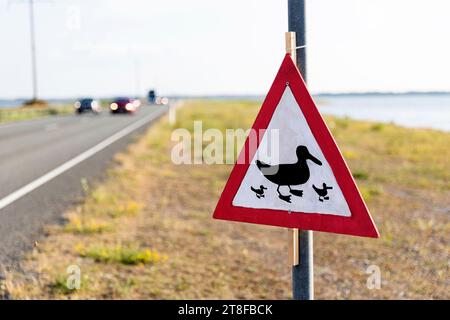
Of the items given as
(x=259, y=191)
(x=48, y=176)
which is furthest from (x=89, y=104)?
(x=259, y=191)

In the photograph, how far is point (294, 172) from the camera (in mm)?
2418

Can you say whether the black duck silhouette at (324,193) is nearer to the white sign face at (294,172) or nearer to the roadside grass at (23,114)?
the white sign face at (294,172)

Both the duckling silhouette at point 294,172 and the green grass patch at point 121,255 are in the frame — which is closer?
the duckling silhouette at point 294,172

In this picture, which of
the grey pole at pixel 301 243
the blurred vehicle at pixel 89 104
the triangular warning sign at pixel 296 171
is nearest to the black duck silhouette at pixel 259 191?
the triangular warning sign at pixel 296 171

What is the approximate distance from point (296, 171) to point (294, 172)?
1 cm

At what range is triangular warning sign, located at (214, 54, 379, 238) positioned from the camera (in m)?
2.33

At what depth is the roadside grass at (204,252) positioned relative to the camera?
4548 mm

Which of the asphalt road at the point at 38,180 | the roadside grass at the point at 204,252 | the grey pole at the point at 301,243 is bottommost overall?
the roadside grass at the point at 204,252

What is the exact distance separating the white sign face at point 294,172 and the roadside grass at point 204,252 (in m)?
2.24

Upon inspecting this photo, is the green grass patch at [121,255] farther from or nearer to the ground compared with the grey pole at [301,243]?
nearer to the ground

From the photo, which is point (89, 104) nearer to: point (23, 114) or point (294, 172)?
point (23, 114)

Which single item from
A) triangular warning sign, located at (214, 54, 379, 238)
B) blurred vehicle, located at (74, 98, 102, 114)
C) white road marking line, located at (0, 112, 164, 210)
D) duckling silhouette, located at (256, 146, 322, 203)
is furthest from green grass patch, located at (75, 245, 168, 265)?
blurred vehicle, located at (74, 98, 102, 114)

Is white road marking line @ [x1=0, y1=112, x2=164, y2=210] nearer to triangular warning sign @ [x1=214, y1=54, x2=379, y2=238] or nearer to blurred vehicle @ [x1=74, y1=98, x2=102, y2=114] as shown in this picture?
triangular warning sign @ [x1=214, y1=54, x2=379, y2=238]
